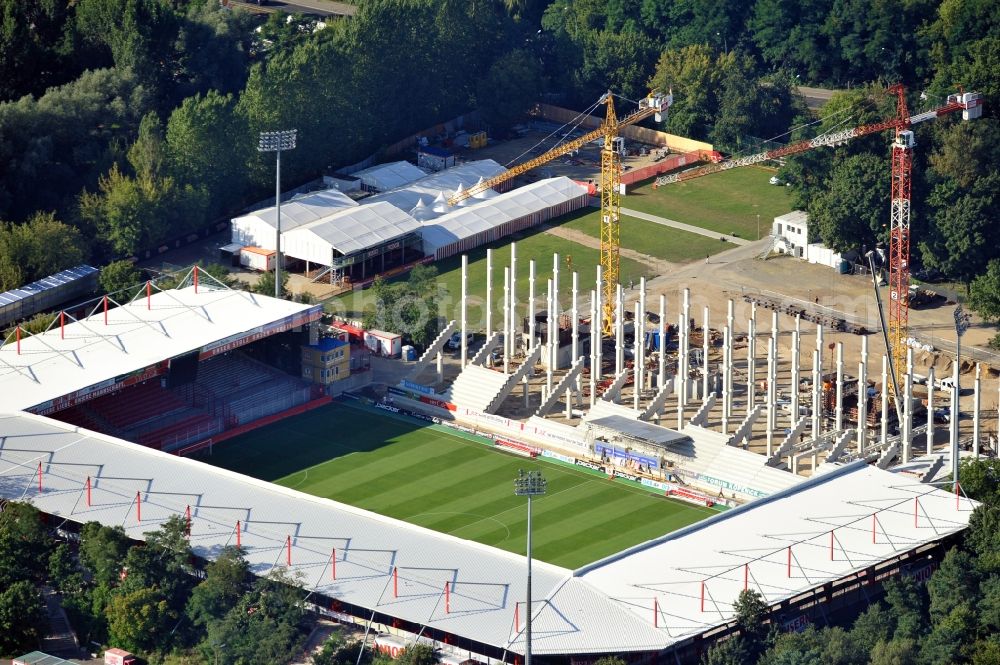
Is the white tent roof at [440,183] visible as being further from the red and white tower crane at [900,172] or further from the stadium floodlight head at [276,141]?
the red and white tower crane at [900,172]

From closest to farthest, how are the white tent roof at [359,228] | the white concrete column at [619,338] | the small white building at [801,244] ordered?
1. the white concrete column at [619,338]
2. the white tent roof at [359,228]
3. the small white building at [801,244]

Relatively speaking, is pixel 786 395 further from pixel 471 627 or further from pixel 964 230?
pixel 471 627

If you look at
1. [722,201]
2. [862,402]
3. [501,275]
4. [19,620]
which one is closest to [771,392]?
[862,402]

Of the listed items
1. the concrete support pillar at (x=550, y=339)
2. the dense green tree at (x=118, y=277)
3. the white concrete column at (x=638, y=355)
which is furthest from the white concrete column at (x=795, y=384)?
the dense green tree at (x=118, y=277)

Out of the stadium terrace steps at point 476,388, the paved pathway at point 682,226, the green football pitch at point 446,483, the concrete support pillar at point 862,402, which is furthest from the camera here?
the paved pathway at point 682,226

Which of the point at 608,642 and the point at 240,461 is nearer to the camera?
the point at 608,642

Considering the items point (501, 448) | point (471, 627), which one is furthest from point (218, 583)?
point (501, 448)
